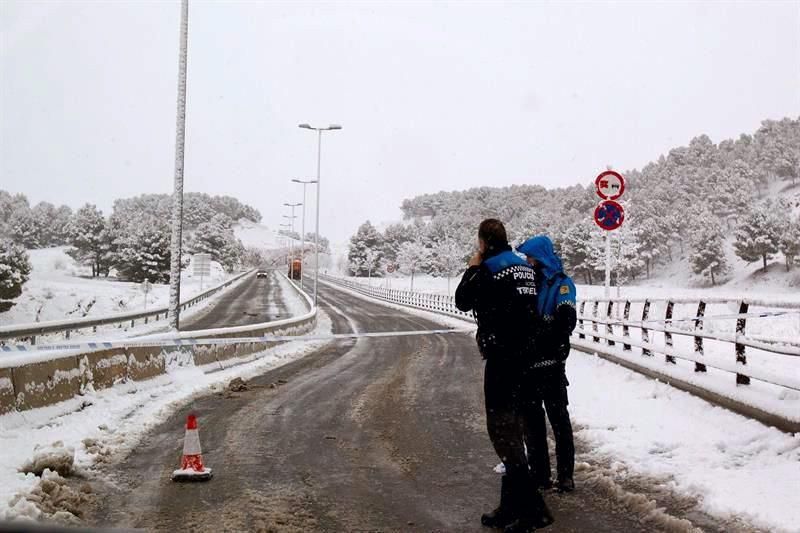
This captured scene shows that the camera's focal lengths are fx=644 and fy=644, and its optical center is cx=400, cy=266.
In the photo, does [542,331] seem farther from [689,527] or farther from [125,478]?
[125,478]

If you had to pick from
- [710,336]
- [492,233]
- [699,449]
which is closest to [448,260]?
[710,336]

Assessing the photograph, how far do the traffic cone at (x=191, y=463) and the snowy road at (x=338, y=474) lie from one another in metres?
0.12

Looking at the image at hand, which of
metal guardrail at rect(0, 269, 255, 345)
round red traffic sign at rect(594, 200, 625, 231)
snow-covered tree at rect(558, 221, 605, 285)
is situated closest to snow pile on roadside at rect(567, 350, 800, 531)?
round red traffic sign at rect(594, 200, 625, 231)

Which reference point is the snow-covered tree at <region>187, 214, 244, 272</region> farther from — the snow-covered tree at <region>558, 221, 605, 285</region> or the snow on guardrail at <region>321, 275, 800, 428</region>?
the snow on guardrail at <region>321, 275, 800, 428</region>

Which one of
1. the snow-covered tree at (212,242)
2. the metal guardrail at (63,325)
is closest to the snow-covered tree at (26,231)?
the snow-covered tree at (212,242)

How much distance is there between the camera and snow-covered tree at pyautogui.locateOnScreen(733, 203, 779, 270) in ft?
230

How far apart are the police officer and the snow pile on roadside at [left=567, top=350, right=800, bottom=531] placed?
147cm

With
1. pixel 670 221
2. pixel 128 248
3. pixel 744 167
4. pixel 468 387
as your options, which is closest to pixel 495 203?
pixel 744 167

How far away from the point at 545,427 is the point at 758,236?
76.2 m

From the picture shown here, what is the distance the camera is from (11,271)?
121 feet

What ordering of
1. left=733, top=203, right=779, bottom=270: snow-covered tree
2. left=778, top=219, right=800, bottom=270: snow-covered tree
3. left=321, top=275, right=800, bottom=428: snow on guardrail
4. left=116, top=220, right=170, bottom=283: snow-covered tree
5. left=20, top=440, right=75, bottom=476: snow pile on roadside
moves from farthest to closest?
left=116, top=220, right=170, bottom=283: snow-covered tree → left=733, top=203, right=779, bottom=270: snow-covered tree → left=778, top=219, right=800, bottom=270: snow-covered tree → left=321, top=275, right=800, bottom=428: snow on guardrail → left=20, top=440, right=75, bottom=476: snow pile on roadside

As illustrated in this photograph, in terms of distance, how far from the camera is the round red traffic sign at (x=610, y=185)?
518 inches

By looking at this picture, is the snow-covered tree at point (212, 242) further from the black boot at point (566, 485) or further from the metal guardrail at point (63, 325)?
the black boot at point (566, 485)

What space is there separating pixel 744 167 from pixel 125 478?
124 meters
